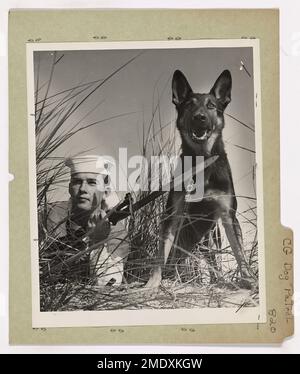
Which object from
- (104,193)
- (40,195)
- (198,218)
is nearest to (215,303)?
(198,218)

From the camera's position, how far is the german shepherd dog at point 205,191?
0.75 m

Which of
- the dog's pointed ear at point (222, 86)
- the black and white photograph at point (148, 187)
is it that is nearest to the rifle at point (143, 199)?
the black and white photograph at point (148, 187)

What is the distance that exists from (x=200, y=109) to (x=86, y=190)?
29 centimetres

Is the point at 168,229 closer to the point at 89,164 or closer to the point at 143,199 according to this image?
the point at 143,199

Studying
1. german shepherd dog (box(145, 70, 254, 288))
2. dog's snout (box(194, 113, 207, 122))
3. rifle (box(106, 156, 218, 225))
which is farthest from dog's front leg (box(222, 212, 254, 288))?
dog's snout (box(194, 113, 207, 122))

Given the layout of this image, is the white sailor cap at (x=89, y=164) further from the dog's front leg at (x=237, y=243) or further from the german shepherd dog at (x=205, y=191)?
the dog's front leg at (x=237, y=243)

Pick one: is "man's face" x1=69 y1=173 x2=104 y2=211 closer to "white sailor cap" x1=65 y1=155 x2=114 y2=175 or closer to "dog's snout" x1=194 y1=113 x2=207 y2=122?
"white sailor cap" x1=65 y1=155 x2=114 y2=175

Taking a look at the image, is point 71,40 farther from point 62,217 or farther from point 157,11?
point 62,217

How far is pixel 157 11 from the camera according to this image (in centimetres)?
76

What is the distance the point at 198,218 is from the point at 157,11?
44 centimetres

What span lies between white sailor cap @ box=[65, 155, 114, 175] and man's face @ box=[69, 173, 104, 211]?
10 millimetres

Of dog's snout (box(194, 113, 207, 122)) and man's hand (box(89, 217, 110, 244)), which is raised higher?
dog's snout (box(194, 113, 207, 122))

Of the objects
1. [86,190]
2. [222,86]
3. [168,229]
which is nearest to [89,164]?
[86,190]

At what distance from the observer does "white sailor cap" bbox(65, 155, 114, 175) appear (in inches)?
29.5
